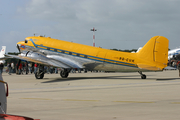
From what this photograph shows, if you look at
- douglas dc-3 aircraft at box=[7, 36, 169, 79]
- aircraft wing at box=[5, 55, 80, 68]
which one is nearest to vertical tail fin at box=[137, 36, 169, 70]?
douglas dc-3 aircraft at box=[7, 36, 169, 79]

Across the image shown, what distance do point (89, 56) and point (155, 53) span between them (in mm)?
7047

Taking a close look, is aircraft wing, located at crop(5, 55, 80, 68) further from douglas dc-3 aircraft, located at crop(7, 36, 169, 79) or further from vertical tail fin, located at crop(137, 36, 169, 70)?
vertical tail fin, located at crop(137, 36, 169, 70)

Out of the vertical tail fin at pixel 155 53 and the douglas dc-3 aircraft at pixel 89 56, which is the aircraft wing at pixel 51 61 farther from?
the vertical tail fin at pixel 155 53

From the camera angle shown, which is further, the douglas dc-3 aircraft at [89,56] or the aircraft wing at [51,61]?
the aircraft wing at [51,61]

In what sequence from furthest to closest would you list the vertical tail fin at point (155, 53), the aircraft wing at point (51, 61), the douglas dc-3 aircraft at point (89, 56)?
the aircraft wing at point (51, 61) → the douglas dc-3 aircraft at point (89, 56) → the vertical tail fin at point (155, 53)

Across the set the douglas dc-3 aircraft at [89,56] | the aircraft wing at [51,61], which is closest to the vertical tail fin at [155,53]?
the douglas dc-3 aircraft at [89,56]

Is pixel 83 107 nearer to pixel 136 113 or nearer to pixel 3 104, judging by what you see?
pixel 136 113

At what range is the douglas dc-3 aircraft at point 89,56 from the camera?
995 inches

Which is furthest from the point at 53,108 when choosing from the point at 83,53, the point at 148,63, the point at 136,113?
the point at 83,53

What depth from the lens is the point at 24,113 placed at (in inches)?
353

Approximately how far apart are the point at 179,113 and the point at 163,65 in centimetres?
1668

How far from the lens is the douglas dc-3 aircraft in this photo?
2527cm

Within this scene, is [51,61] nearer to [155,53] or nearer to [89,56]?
Result: [89,56]

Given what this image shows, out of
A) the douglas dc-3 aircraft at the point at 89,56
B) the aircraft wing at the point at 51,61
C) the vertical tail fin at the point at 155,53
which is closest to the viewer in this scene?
the vertical tail fin at the point at 155,53
